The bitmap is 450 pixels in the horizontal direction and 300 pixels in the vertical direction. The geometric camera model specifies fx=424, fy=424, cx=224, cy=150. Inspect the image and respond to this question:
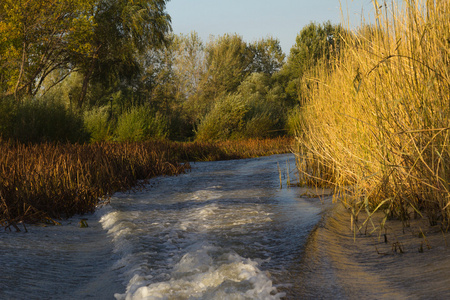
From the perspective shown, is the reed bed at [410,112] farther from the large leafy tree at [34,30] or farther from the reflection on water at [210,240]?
the large leafy tree at [34,30]

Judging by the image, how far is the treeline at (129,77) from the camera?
13.1 m

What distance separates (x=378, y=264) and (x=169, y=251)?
1814 millimetres

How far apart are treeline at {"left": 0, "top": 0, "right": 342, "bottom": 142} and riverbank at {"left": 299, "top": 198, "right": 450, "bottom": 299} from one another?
3282 mm

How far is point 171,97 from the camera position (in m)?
33.4

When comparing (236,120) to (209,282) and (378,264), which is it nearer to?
(378,264)

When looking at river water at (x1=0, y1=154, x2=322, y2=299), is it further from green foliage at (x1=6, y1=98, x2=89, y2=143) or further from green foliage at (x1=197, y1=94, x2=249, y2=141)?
green foliage at (x1=197, y1=94, x2=249, y2=141)

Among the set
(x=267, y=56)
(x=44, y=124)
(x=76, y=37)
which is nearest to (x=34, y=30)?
(x=76, y=37)

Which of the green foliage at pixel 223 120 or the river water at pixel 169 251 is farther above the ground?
the green foliage at pixel 223 120

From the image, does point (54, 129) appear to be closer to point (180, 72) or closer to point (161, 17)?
point (161, 17)

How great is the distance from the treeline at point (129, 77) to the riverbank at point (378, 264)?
129 inches

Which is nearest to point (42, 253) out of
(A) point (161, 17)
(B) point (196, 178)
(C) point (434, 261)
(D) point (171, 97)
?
(C) point (434, 261)

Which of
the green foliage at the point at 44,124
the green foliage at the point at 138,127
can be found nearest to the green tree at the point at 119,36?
the green foliage at the point at 138,127

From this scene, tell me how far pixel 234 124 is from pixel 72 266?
50.7 ft

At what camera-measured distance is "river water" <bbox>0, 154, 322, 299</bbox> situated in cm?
A: 302
